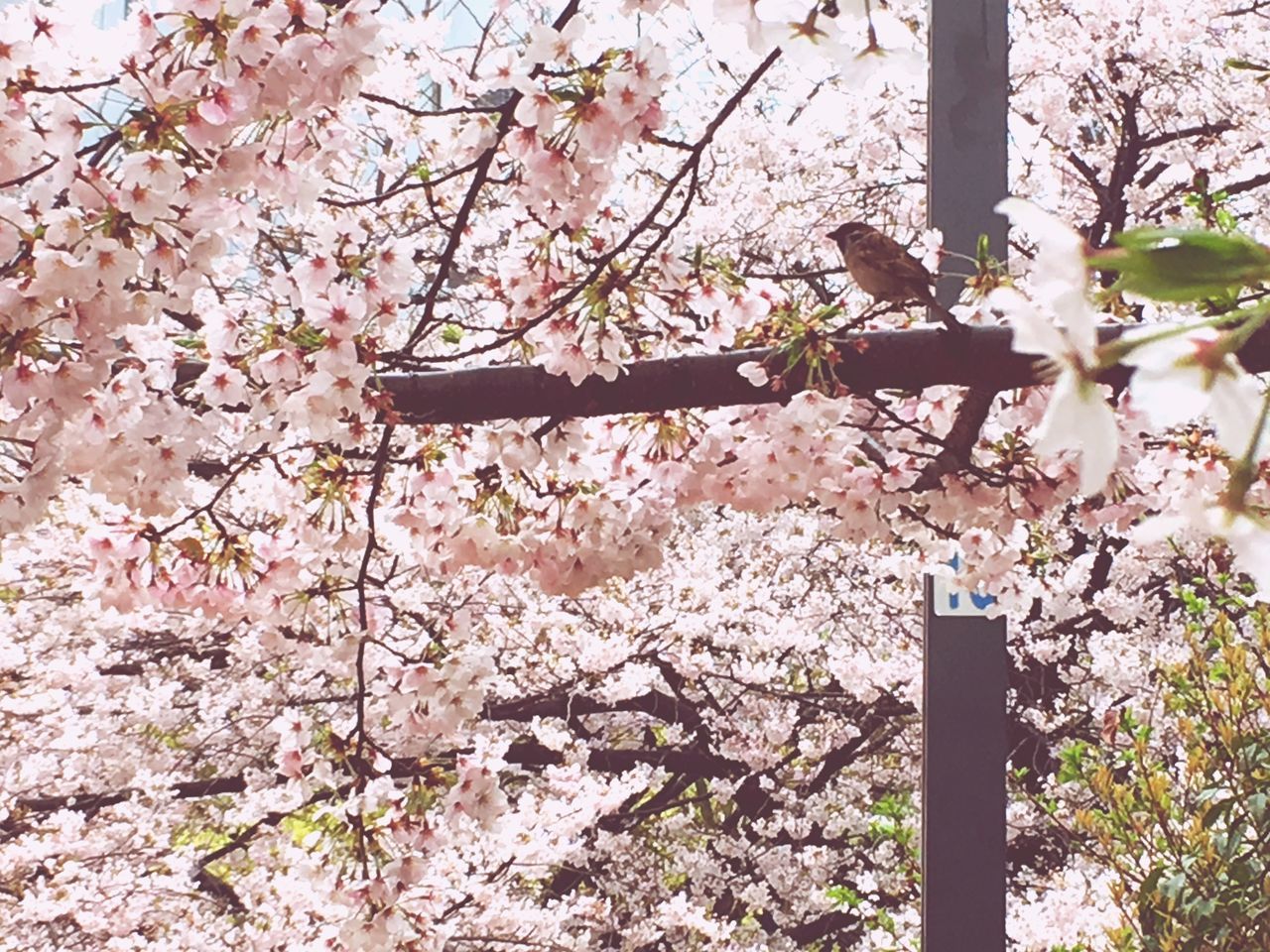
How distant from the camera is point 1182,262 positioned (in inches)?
10.5

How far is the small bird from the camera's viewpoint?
1273mm

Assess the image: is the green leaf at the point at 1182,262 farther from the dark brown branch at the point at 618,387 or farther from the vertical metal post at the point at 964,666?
the vertical metal post at the point at 964,666

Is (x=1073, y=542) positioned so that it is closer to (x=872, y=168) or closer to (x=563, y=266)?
(x=872, y=168)

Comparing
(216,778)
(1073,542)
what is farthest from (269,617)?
(1073,542)

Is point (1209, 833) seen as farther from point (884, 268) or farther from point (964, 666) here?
point (884, 268)

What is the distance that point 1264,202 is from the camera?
3.38 m

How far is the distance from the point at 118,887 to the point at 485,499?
191cm

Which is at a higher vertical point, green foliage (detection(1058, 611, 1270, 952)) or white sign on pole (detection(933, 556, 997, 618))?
white sign on pole (detection(933, 556, 997, 618))

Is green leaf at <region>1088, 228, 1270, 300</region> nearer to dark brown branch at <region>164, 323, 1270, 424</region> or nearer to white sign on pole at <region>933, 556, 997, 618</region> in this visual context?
dark brown branch at <region>164, 323, 1270, 424</region>

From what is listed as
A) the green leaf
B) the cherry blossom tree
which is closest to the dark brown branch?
the cherry blossom tree

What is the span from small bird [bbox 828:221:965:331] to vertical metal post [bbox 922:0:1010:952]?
31.3 inches

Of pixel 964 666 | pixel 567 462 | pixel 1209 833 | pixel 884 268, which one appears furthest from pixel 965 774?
pixel 884 268

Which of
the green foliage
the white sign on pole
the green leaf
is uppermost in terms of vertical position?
the white sign on pole

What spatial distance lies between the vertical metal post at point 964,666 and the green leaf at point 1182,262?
1836mm
